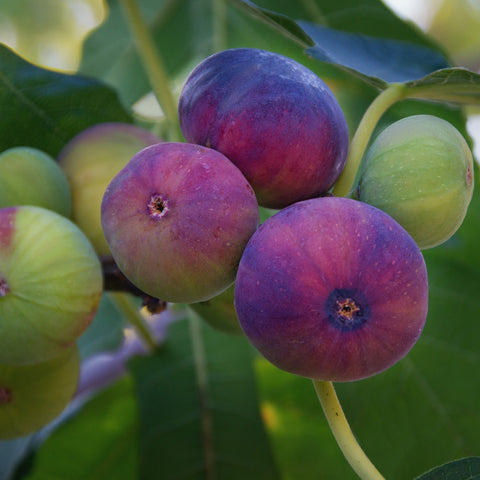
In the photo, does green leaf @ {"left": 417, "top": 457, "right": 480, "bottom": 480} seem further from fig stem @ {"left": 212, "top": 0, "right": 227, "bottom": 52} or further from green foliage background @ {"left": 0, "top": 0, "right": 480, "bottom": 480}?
fig stem @ {"left": 212, "top": 0, "right": 227, "bottom": 52}

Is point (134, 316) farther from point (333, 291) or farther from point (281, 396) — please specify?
point (333, 291)

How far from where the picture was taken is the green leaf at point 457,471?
39.8 inches

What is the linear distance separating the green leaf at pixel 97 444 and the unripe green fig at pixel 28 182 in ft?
2.68

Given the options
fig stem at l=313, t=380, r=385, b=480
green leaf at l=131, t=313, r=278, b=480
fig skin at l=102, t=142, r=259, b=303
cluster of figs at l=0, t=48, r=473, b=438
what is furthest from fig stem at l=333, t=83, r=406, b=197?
green leaf at l=131, t=313, r=278, b=480

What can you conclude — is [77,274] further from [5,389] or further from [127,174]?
[5,389]

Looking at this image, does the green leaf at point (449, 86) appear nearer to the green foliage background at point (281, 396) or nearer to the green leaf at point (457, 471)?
the green foliage background at point (281, 396)

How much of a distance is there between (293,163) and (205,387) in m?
Result: 0.96

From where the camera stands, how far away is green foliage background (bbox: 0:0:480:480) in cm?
158

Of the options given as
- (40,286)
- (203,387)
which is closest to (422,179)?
(40,286)

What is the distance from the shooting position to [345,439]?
0.95m

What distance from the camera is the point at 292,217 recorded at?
869 millimetres

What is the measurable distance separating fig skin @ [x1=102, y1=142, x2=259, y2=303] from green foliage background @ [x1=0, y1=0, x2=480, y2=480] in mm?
497

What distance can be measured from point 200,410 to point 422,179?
37.9 inches

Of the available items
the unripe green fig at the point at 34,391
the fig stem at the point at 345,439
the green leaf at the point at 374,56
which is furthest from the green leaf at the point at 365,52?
the unripe green fig at the point at 34,391
